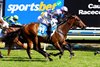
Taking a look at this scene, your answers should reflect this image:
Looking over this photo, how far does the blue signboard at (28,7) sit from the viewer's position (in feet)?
70.9

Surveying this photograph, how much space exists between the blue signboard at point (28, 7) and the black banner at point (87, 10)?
0.65 m

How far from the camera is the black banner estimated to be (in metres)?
21.1

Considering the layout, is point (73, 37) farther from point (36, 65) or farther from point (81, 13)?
point (36, 65)

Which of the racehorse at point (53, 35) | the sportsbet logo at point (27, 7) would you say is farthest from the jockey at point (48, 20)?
the sportsbet logo at point (27, 7)

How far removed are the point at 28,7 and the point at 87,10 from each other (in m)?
3.23

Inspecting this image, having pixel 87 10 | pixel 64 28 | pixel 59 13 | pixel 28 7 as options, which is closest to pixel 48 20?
pixel 59 13

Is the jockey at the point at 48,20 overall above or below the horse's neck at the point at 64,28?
above

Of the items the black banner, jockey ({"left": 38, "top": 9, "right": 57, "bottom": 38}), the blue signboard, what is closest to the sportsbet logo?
the blue signboard

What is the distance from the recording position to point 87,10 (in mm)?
21234

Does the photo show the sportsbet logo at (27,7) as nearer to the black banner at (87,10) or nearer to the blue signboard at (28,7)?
the blue signboard at (28,7)

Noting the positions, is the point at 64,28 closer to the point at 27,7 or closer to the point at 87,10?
the point at 87,10

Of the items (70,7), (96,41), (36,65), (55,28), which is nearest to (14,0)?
(70,7)

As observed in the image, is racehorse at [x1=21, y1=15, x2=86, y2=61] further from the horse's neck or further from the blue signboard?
the blue signboard

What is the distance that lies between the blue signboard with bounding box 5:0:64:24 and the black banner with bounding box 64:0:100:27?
2.13 feet
